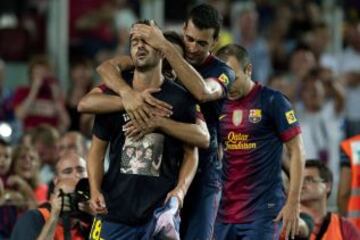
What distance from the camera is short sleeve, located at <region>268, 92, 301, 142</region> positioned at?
8.93 meters

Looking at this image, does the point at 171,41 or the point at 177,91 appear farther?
the point at 171,41

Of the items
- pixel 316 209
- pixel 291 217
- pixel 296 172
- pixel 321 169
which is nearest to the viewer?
pixel 291 217

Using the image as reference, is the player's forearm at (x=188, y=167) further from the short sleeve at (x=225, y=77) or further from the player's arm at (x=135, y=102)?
the short sleeve at (x=225, y=77)

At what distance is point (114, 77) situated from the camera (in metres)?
7.94

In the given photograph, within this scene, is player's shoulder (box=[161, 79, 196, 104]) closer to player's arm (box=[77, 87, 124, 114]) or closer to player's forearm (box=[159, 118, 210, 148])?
player's forearm (box=[159, 118, 210, 148])

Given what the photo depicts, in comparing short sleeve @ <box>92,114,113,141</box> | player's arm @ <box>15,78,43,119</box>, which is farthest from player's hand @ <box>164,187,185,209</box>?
player's arm @ <box>15,78,43,119</box>

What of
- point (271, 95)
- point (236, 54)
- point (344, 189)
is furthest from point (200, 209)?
point (344, 189)

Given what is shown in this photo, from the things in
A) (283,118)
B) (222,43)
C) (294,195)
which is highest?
(222,43)

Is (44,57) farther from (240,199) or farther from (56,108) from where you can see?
(240,199)

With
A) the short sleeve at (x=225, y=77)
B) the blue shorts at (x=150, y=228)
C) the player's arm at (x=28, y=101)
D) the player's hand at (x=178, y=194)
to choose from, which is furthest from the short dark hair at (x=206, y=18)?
the player's arm at (x=28, y=101)

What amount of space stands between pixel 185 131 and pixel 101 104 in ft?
1.70

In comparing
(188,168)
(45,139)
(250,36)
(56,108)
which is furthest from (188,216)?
(250,36)

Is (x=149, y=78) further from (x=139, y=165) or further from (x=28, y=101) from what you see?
(x=28, y=101)

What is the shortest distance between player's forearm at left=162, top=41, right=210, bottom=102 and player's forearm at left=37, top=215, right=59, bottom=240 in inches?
61.3
